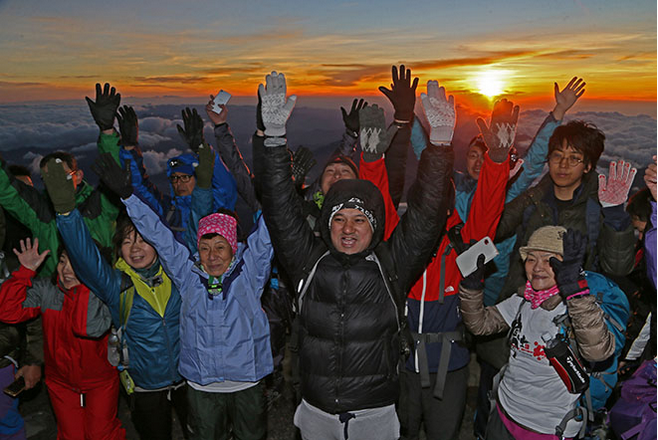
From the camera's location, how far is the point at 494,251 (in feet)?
10.1

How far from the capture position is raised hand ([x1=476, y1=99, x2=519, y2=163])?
10.8ft

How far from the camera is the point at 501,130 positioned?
3.37m

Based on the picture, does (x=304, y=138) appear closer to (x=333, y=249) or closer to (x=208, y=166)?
(x=208, y=166)

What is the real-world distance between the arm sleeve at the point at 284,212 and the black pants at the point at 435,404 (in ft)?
4.36

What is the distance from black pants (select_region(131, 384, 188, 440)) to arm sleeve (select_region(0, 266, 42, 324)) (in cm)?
96

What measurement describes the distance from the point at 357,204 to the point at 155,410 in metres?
2.21

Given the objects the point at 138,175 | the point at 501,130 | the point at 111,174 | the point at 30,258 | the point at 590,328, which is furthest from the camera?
the point at 138,175

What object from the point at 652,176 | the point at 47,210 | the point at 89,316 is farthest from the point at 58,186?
the point at 652,176

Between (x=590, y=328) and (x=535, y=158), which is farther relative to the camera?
(x=535, y=158)

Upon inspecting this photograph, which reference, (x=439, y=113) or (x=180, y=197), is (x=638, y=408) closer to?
(x=439, y=113)

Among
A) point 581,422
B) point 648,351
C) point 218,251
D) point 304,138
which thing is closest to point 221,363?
point 218,251

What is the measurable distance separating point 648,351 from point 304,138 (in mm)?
6428

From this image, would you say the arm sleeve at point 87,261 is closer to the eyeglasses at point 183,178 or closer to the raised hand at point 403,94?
the eyeglasses at point 183,178

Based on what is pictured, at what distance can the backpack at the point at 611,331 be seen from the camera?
2.82 meters
